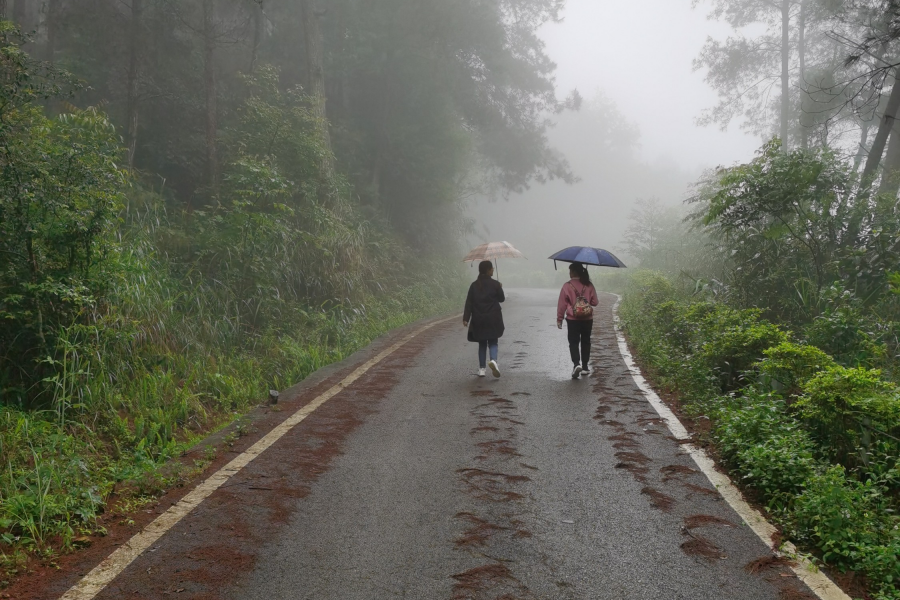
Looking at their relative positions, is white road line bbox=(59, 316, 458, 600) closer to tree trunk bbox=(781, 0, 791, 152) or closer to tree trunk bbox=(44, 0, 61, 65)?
tree trunk bbox=(44, 0, 61, 65)

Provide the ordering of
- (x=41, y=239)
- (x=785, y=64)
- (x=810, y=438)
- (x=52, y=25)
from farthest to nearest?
(x=785, y=64) → (x=52, y=25) → (x=41, y=239) → (x=810, y=438)

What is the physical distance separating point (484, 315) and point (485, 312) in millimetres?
45

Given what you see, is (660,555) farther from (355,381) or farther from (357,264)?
(357,264)

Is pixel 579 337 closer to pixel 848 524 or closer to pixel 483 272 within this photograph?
pixel 483 272

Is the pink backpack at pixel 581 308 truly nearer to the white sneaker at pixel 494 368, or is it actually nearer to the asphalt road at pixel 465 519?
the white sneaker at pixel 494 368

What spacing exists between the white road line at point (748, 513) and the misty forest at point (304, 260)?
0.47 ft

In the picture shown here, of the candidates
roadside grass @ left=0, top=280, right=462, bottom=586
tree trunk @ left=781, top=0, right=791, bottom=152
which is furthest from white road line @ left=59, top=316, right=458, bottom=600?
tree trunk @ left=781, top=0, right=791, bottom=152

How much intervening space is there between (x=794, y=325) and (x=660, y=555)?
8133mm

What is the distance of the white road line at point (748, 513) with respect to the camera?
11.7ft

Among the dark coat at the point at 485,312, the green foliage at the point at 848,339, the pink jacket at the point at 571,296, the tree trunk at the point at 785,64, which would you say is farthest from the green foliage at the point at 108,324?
the tree trunk at the point at 785,64

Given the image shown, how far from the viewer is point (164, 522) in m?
4.38

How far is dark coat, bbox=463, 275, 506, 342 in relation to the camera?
31.9 ft

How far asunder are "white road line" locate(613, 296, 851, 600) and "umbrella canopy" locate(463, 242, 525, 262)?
22.2ft

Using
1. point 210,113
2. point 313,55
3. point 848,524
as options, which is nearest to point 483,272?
point 848,524
